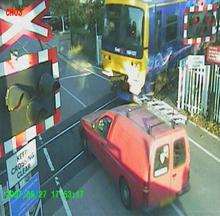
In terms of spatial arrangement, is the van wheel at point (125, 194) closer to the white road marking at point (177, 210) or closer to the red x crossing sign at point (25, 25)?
the white road marking at point (177, 210)

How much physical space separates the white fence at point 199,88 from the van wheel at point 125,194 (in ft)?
15.5

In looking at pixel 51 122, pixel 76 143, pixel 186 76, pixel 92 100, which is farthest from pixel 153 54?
pixel 51 122

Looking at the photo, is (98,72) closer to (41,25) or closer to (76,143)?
(76,143)

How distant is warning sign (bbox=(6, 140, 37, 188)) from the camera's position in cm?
475

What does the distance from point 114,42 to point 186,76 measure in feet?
8.74

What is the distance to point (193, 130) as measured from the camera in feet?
42.7

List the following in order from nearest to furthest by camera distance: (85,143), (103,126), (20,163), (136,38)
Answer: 1. (20,163)
2. (103,126)
3. (85,143)
4. (136,38)

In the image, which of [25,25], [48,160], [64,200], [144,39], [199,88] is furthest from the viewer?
[144,39]

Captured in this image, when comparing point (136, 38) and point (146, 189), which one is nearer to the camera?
point (146, 189)


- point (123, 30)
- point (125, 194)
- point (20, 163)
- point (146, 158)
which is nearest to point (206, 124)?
point (123, 30)

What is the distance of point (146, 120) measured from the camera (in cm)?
956

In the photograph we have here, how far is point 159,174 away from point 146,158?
410 millimetres

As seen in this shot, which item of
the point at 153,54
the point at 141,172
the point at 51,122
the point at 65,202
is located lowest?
the point at 65,202

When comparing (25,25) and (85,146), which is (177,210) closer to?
(85,146)
